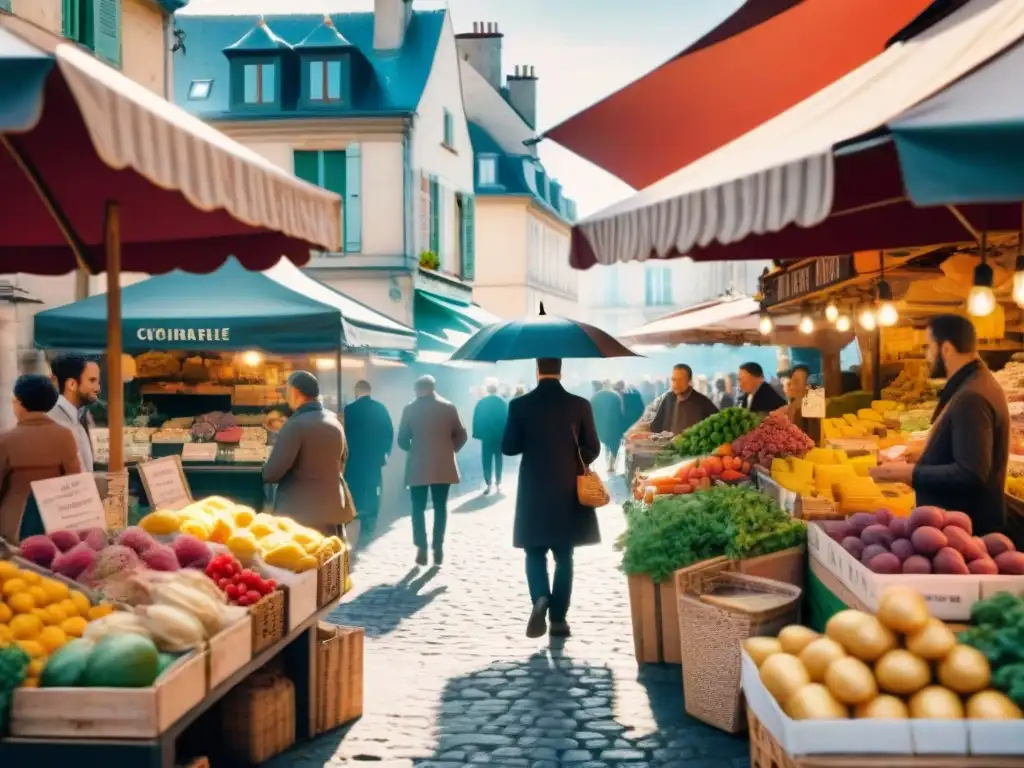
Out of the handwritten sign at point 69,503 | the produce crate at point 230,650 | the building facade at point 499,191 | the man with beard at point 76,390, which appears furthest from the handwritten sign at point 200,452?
the building facade at point 499,191

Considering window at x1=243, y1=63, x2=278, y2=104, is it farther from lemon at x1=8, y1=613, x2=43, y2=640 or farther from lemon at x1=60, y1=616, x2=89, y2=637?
lemon at x1=8, y1=613, x2=43, y2=640

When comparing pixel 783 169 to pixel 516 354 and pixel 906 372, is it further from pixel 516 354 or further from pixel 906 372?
pixel 906 372

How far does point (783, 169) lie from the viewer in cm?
Result: 348

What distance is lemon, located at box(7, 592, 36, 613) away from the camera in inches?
157

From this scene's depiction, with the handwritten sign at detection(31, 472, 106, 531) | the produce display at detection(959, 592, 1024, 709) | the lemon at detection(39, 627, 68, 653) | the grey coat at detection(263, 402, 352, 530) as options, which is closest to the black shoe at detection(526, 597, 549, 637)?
the grey coat at detection(263, 402, 352, 530)

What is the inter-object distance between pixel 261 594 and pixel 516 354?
3931 millimetres

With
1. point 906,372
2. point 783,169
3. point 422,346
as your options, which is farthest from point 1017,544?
point 422,346

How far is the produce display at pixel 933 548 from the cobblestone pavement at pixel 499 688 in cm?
131

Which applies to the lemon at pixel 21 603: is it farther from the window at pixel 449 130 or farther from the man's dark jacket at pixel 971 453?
the window at pixel 449 130

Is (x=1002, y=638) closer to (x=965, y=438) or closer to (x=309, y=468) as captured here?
(x=965, y=438)

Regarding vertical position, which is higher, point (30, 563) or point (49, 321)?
point (49, 321)

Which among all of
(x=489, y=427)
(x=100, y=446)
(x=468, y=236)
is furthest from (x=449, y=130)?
(x=100, y=446)

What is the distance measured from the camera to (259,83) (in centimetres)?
2362

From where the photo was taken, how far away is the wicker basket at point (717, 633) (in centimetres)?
552
